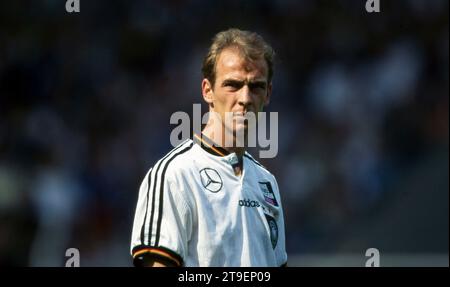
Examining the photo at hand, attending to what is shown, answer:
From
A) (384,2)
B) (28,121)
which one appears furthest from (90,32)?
(384,2)

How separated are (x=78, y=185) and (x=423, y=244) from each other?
169 inches

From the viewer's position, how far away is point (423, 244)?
11344 mm

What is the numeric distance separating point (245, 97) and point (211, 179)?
0.45 meters

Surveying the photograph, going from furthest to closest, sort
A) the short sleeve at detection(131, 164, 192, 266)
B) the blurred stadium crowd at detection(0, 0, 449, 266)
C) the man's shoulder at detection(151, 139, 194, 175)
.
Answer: the blurred stadium crowd at detection(0, 0, 449, 266) → the man's shoulder at detection(151, 139, 194, 175) → the short sleeve at detection(131, 164, 192, 266)

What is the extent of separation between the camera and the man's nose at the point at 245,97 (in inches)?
189

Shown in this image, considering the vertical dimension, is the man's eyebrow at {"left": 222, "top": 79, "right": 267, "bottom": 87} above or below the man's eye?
above

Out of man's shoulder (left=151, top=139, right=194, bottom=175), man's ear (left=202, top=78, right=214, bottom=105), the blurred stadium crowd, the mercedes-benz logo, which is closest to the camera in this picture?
man's shoulder (left=151, top=139, right=194, bottom=175)

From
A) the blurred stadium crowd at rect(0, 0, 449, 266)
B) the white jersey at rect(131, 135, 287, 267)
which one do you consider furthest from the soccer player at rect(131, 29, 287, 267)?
the blurred stadium crowd at rect(0, 0, 449, 266)

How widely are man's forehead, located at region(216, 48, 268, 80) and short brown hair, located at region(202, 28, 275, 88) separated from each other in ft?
0.08

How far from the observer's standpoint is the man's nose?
4.80 metres

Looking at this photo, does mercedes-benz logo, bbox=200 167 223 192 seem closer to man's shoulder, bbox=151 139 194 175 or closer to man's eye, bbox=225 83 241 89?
man's shoulder, bbox=151 139 194 175

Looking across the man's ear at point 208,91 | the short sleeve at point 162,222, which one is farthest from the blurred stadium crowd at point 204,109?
the short sleeve at point 162,222

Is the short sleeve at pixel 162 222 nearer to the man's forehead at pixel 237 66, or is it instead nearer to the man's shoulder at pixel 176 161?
the man's shoulder at pixel 176 161

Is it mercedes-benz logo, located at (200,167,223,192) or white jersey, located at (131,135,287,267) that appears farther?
mercedes-benz logo, located at (200,167,223,192)
